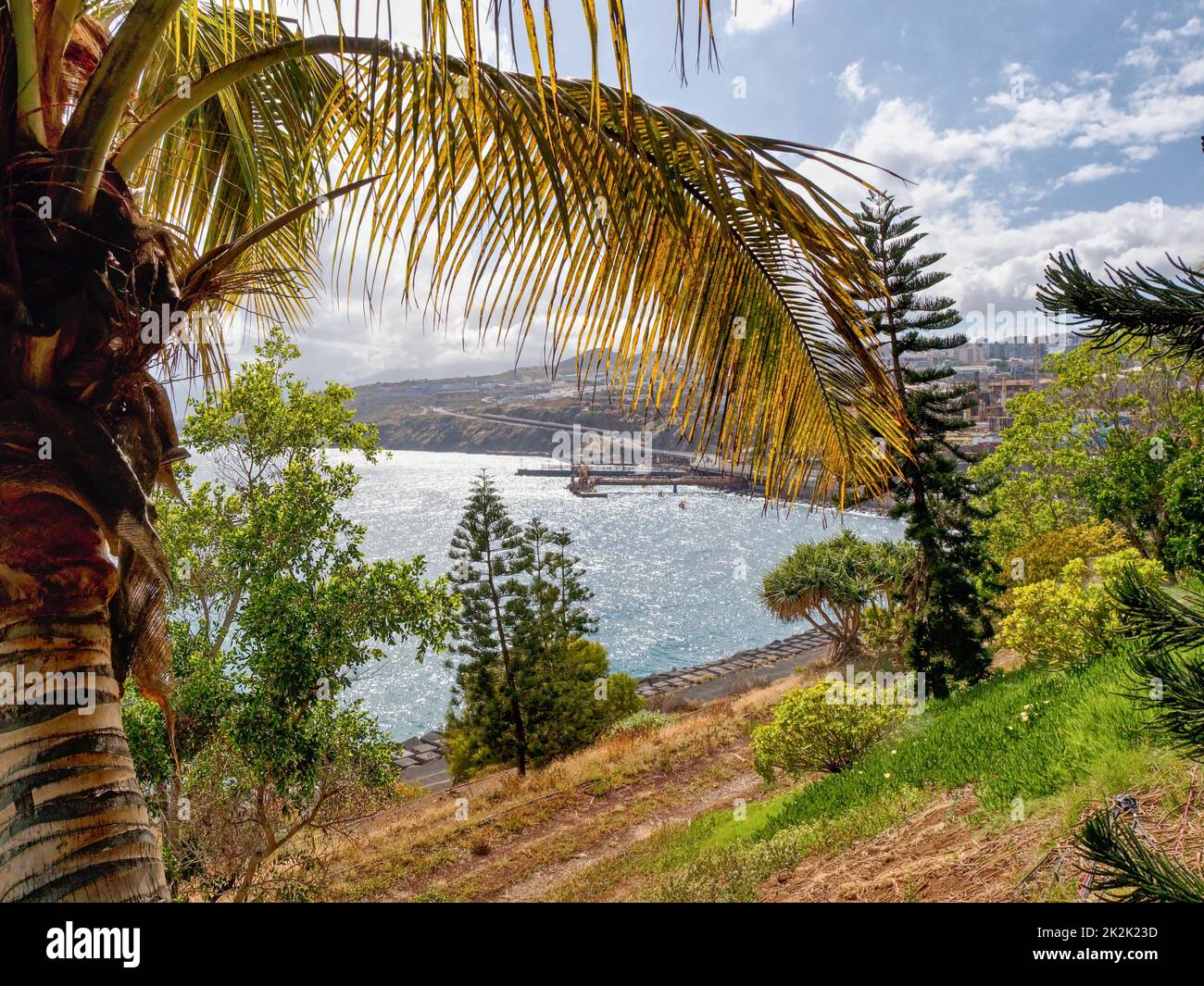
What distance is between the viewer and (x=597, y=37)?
1.12 meters

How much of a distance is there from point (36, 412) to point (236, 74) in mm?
961

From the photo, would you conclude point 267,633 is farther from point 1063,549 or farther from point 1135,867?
point 1063,549

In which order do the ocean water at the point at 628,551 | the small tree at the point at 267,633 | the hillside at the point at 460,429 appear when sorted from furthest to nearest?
the hillside at the point at 460,429, the ocean water at the point at 628,551, the small tree at the point at 267,633

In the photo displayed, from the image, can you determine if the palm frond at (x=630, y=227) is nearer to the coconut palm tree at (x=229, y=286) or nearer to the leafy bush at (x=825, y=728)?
the coconut palm tree at (x=229, y=286)

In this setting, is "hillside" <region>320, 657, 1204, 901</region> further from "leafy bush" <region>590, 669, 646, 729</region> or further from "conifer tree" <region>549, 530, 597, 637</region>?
"conifer tree" <region>549, 530, 597, 637</region>

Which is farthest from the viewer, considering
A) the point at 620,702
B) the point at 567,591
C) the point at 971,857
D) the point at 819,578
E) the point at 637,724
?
the point at 620,702

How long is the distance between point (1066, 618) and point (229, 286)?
8942mm

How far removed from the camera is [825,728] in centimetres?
770

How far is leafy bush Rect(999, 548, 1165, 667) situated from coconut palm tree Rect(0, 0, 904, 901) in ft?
22.0

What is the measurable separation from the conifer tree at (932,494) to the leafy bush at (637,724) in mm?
10177

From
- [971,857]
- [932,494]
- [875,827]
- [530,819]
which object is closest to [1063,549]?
[932,494]

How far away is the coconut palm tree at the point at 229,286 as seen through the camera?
1.53 meters

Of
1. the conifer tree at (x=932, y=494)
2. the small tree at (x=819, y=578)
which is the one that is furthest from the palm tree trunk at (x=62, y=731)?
the small tree at (x=819, y=578)
